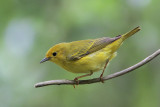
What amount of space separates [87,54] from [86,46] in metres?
0.22

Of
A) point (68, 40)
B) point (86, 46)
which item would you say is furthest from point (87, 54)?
point (68, 40)

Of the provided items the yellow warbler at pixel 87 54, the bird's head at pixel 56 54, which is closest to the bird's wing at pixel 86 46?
the yellow warbler at pixel 87 54

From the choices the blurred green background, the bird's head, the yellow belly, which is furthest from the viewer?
the blurred green background

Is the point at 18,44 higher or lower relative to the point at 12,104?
higher

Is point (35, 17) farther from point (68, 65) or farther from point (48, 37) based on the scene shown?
point (68, 65)

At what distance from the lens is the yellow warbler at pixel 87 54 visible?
152 inches

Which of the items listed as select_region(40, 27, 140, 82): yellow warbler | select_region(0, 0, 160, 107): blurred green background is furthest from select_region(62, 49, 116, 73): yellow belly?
select_region(0, 0, 160, 107): blurred green background

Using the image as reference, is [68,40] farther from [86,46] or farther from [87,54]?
[87,54]

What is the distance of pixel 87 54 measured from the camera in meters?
4.13

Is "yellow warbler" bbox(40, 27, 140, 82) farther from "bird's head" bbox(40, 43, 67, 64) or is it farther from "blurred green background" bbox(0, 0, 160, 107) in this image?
"blurred green background" bbox(0, 0, 160, 107)

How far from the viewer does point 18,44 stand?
4160mm

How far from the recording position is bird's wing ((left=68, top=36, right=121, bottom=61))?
4066mm

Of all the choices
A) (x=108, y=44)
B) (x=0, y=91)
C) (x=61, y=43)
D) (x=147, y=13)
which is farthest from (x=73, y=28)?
(x=0, y=91)

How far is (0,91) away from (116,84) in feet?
6.21
